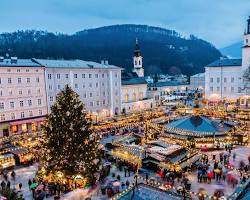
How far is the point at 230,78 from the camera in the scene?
201 feet

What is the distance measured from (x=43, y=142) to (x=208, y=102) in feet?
171

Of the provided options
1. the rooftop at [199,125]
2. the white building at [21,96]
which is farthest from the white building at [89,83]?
the rooftop at [199,125]

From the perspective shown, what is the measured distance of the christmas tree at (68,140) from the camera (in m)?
19.1

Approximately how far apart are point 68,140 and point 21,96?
24411 millimetres

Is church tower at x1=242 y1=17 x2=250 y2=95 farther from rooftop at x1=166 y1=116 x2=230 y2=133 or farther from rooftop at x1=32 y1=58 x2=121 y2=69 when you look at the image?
rooftop at x1=32 y1=58 x2=121 y2=69

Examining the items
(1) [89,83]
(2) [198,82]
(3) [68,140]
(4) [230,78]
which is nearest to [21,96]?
(1) [89,83]

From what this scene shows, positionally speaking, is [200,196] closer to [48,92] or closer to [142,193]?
[142,193]

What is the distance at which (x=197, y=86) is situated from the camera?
4158 inches

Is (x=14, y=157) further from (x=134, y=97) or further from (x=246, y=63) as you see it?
(x=246, y=63)

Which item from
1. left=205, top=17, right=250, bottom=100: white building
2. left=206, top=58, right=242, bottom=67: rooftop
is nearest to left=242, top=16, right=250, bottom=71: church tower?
left=205, top=17, right=250, bottom=100: white building

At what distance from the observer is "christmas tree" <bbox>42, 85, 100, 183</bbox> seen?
19125mm

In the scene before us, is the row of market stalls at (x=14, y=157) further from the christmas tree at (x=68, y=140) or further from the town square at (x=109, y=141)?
the christmas tree at (x=68, y=140)

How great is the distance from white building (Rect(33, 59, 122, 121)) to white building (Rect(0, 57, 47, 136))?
176 cm

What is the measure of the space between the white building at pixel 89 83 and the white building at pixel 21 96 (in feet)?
5.78
